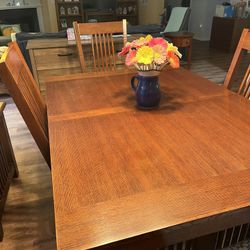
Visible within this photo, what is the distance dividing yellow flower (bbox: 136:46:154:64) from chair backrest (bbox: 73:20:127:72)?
1005mm

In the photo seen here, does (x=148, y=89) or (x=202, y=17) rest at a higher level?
(x=148, y=89)

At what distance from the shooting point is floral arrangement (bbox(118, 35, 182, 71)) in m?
1.05

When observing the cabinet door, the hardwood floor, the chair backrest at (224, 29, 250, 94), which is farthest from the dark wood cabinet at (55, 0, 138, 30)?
the chair backrest at (224, 29, 250, 94)

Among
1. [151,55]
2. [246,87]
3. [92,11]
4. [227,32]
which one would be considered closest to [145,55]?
[151,55]

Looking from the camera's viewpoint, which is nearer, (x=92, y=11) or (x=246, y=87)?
(x=246, y=87)

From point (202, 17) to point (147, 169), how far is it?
6.92 m

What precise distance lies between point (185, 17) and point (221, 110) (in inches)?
173

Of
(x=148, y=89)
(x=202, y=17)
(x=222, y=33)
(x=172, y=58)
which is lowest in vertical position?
(x=222, y=33)

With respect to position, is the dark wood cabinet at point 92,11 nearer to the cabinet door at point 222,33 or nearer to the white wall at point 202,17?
the white wall at point 202,17

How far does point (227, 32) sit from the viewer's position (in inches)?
228

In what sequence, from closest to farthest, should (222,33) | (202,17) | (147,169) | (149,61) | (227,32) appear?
(147,169) → (149,61) → (227,32) → (222,33) → (202,17)

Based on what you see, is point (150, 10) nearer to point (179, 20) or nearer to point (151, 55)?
point (179, 20)

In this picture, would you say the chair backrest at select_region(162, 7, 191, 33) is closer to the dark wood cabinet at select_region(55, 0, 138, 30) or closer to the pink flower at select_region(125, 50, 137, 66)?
the dark wood cabinet at select_region(55, 0, 138, 30)

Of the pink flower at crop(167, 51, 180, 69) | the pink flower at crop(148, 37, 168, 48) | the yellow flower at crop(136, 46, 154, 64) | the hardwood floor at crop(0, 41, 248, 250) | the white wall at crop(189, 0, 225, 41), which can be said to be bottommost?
the hardwood floor at crop(0, 41, 248, 250)
